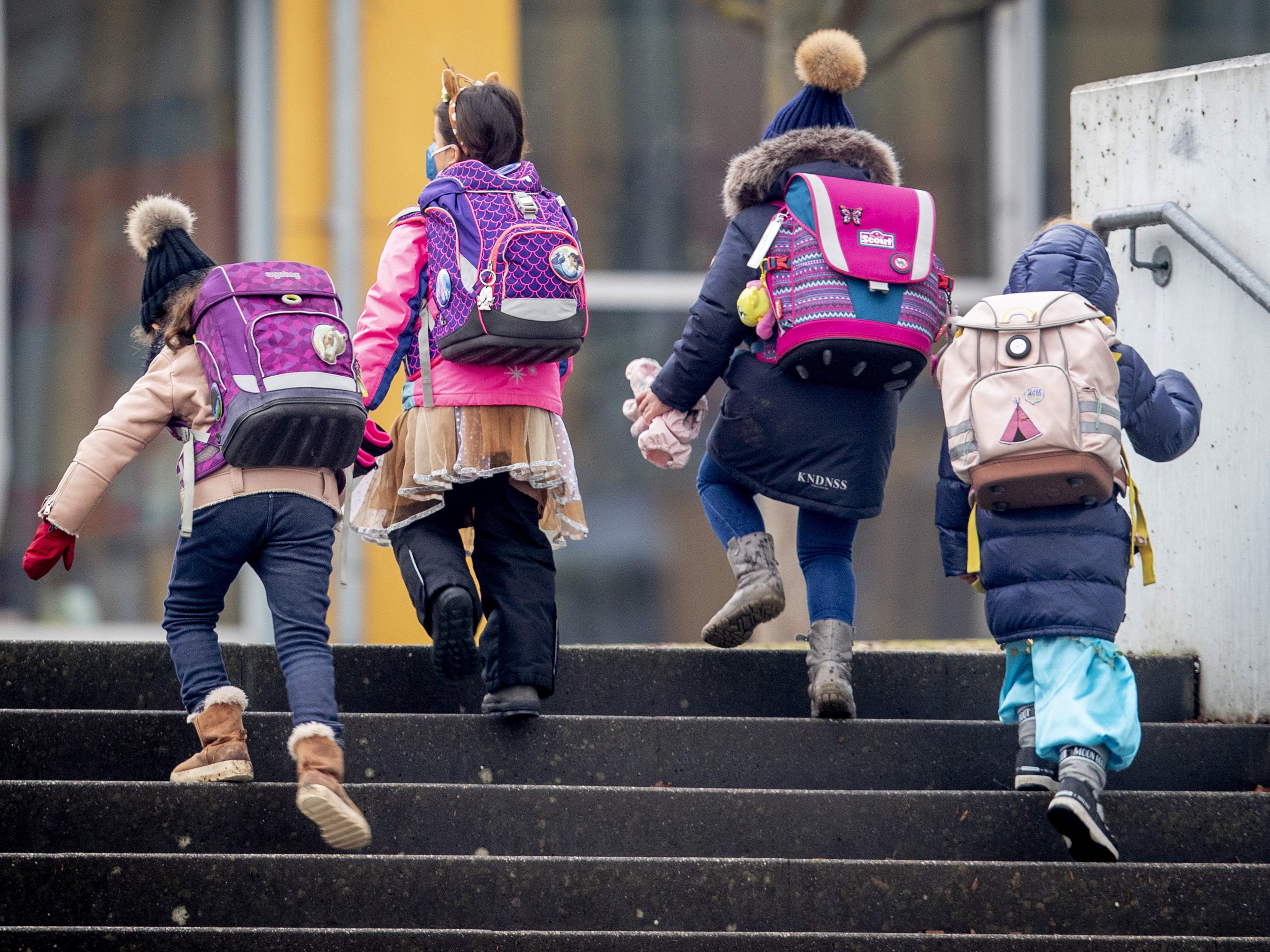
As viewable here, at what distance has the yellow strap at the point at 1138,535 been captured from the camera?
4.68 m

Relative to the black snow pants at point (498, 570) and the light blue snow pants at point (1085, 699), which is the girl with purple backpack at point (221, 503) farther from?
the light blue snow pants at point (1085, 699)

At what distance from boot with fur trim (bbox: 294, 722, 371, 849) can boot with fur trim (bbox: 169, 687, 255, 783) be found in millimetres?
215

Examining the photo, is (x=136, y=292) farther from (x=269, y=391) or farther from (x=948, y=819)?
(x=948, y=819)

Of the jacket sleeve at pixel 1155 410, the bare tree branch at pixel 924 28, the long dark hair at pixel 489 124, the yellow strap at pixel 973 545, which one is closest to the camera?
the jacket sleeve at pixel 1155 410

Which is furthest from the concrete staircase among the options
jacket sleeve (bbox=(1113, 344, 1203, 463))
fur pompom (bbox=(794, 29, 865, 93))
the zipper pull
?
fur pompom (bbox=(794, 29, 865, 93))

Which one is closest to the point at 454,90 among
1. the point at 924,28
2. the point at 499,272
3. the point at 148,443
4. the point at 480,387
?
the point at 499,272

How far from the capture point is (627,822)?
4.48 metres

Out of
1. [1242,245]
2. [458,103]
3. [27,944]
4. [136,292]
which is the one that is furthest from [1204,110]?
[136,292]

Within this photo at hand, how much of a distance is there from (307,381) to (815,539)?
1.70 metres

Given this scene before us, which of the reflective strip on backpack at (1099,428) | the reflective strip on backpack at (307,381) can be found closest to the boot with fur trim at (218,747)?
the reflective strip on backpack at (307,381)

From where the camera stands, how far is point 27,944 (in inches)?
150

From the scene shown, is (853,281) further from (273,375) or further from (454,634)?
(273,375)

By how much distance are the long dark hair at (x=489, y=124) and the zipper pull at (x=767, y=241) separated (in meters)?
0.78

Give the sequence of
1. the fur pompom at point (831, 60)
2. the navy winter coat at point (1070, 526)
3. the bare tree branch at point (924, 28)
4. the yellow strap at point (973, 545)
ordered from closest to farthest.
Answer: the navy winter coat at point (1070, 526) → the yellow strap at point (973, 545) → the fur pompom at point (831, 60) → the bare tree branch at point (924, 28)
